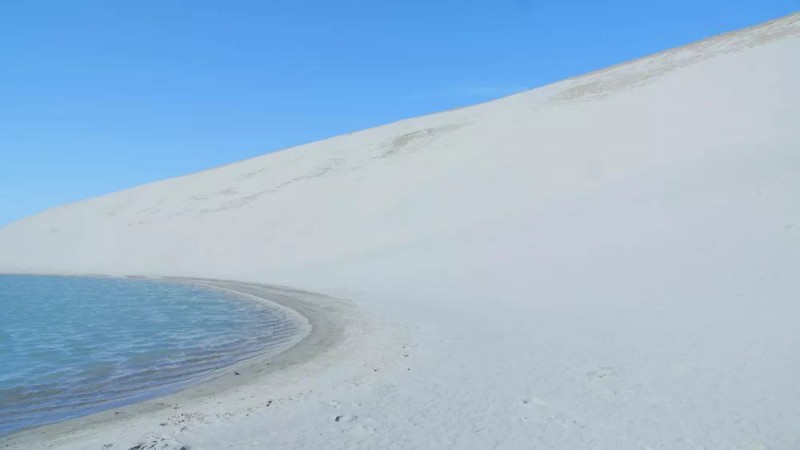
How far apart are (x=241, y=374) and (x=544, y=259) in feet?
34.4

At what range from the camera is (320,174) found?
4228 cm

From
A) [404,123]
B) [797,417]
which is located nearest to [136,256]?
[404,123]

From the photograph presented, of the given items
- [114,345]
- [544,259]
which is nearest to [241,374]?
[114,345]

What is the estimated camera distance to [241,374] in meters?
8.86

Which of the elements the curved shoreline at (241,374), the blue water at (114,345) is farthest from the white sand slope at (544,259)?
the blue water at (114,345)

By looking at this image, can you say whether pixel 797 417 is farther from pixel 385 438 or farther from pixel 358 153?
pixel 358 153

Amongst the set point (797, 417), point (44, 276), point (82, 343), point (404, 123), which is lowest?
point (797, 417)

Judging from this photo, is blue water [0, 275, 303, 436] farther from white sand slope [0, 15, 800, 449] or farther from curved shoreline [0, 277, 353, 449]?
white sand slope [0, 15, 800, 449]

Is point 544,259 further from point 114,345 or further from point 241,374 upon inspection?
point 114,345

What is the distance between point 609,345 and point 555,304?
3.73m

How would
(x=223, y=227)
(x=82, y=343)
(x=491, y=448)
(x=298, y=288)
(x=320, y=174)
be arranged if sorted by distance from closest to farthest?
(x=491, y=448), (x=82, y=343), (x=298, y=288), (x=223, y=227), (x=320, y=174)

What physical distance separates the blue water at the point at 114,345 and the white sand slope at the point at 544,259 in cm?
201

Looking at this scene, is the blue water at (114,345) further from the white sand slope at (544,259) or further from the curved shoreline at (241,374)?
the white sand slope at (544,259)

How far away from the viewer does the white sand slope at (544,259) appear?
239 inches
